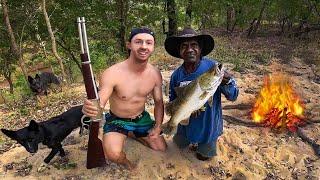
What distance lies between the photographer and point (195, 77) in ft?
14.1

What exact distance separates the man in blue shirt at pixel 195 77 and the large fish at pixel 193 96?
302 mm

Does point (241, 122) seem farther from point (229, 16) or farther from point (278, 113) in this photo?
point (229, 16)

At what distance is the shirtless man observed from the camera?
13.9ft

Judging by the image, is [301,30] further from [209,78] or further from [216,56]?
[209,78]

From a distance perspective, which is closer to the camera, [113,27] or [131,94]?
[131,94]

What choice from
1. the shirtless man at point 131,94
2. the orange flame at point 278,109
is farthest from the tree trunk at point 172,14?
the shirtless man at point 131,94

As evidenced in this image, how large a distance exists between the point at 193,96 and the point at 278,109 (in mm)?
2803

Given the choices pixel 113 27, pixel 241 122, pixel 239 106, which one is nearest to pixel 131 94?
pixel 241 122

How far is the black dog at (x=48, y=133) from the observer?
4371 mm

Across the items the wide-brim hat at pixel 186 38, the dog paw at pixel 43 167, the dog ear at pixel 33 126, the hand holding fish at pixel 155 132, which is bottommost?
the dog paw at pixel 43 167

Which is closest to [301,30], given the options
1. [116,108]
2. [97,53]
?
[97,53]

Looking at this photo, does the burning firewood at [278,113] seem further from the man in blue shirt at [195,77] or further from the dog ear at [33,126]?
the dog ear at [33,126]

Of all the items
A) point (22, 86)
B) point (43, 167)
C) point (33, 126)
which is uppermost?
point (33, 126)

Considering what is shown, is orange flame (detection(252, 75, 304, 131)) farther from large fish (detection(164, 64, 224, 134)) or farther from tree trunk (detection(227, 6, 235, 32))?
tree trunk (detection(227, 6, 235, 32))
